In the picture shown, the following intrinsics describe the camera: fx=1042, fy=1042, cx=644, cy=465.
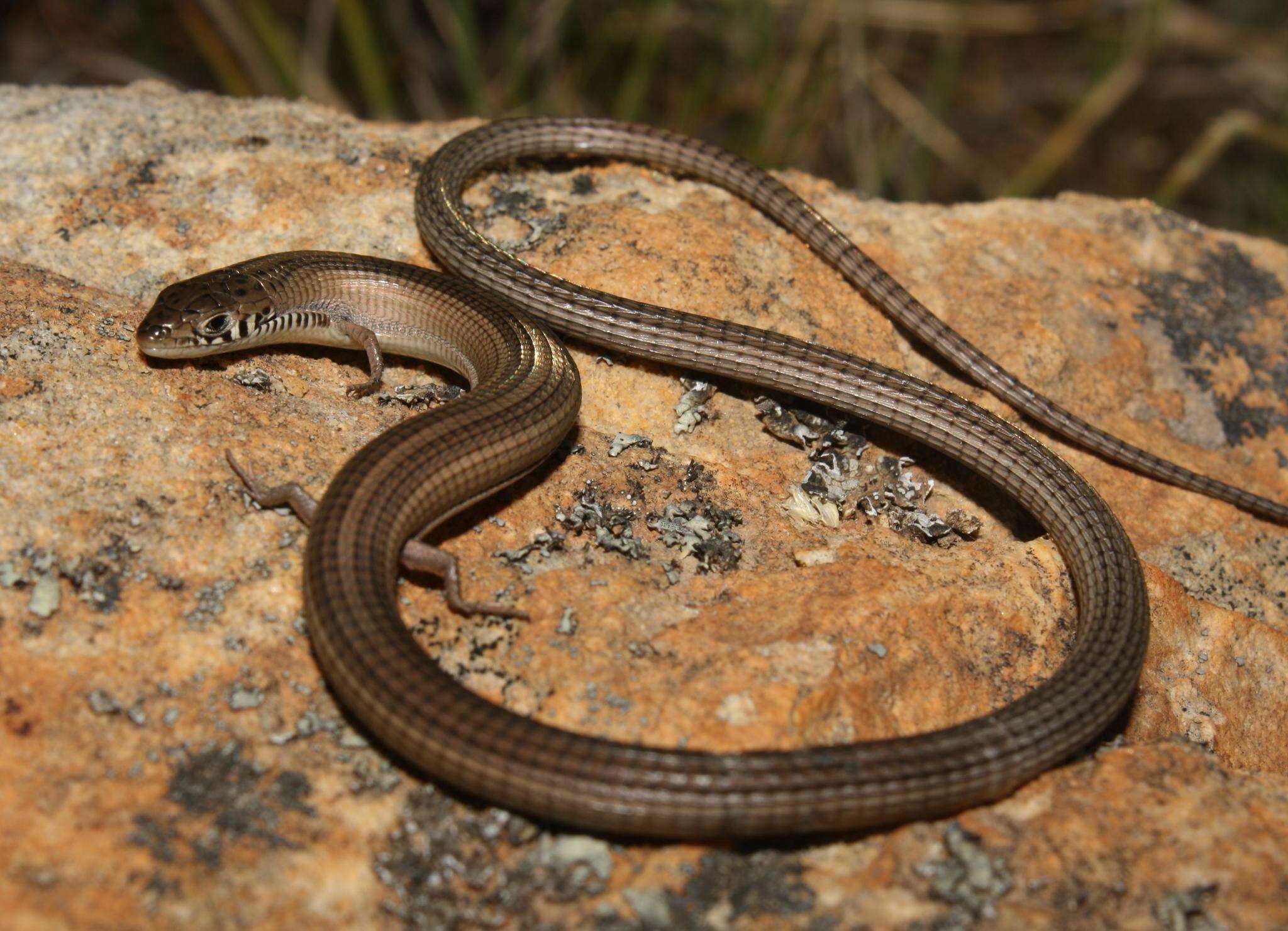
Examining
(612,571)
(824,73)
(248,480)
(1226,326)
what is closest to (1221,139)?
(1226,326)

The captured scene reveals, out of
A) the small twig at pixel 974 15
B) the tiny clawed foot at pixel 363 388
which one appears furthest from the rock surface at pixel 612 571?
the small twig at pixel 974 15

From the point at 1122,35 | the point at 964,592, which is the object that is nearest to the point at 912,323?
the point at 964,592

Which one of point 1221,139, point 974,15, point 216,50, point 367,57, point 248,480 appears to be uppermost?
point 974,15

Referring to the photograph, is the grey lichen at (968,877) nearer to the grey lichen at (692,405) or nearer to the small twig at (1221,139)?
the grey lichen at (692,405)

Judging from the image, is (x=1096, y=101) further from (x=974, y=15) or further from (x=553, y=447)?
(x=553, y=447)

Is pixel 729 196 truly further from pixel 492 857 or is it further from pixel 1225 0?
pixel 1225 0

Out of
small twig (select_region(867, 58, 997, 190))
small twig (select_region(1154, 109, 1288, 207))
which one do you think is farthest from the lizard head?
small twig (select_region(1154, 109, 1288, 207))
